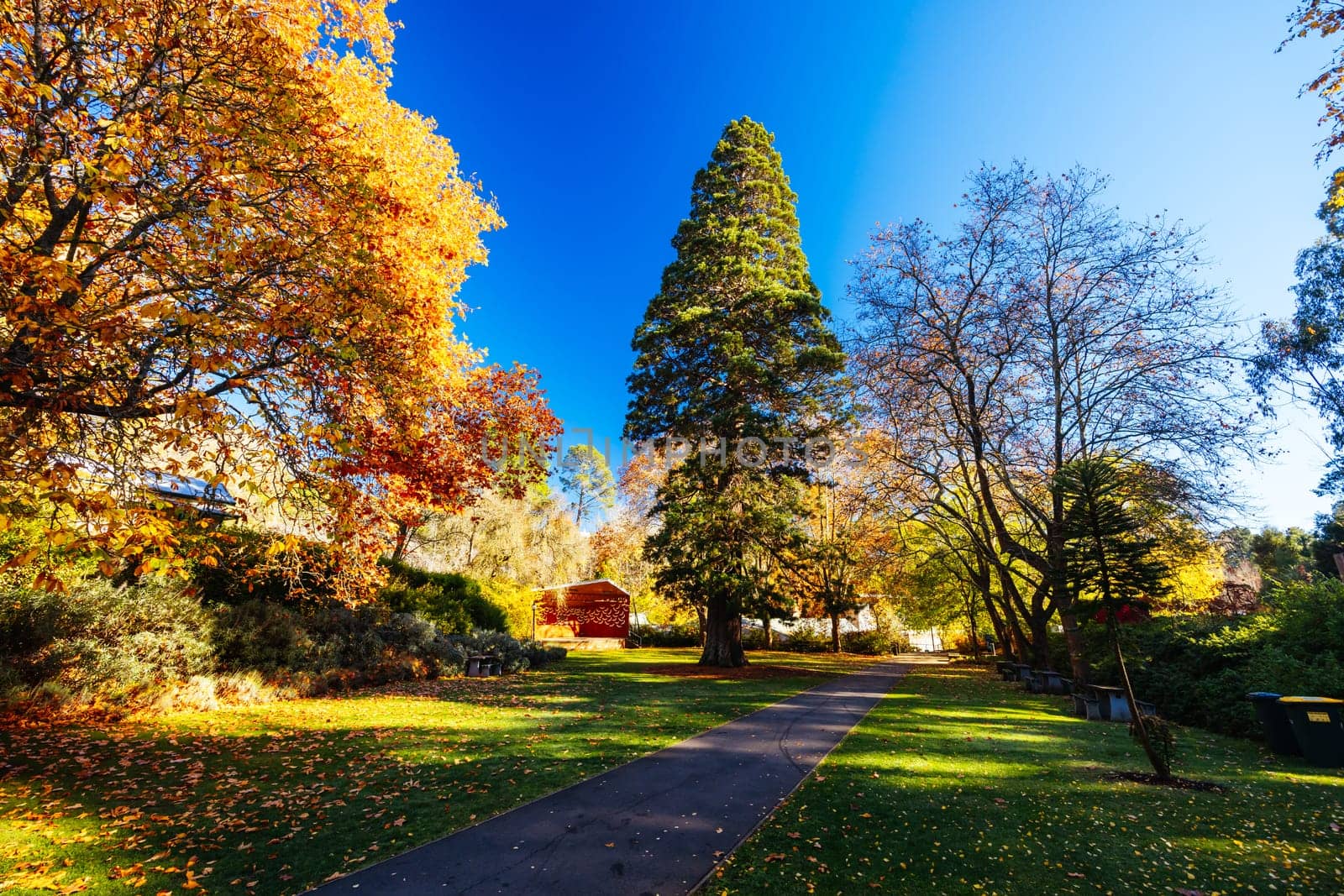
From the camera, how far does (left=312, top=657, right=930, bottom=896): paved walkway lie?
3.95m

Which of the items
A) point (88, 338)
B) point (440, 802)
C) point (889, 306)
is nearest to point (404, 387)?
point (88, 338)

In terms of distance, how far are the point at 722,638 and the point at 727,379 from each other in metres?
9.61

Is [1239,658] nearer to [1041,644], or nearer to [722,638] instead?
[1041,644]

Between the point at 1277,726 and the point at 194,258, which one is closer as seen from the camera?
the point at 194,258

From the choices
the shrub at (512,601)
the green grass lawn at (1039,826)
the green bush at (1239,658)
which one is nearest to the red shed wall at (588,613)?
the shrub at (512,601)

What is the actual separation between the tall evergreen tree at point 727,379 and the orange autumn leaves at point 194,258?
10.9 m

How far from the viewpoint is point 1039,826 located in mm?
5090

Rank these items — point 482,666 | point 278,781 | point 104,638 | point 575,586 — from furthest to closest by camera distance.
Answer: point 575,586, point 482,666, point 104,638, point 278,781

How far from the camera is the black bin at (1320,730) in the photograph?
736cm

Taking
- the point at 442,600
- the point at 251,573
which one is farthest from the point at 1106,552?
the point at 442,600

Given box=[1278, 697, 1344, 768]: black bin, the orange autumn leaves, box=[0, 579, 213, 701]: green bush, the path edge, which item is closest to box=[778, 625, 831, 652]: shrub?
the path edge

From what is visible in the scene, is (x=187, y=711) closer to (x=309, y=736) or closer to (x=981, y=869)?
(x=309, y=736)

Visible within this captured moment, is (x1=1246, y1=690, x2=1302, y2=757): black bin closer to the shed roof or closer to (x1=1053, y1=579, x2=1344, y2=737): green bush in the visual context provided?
(x1=1053, y1=579, x2=1344, y2=737): green bush

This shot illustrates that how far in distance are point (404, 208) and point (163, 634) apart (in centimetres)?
837
